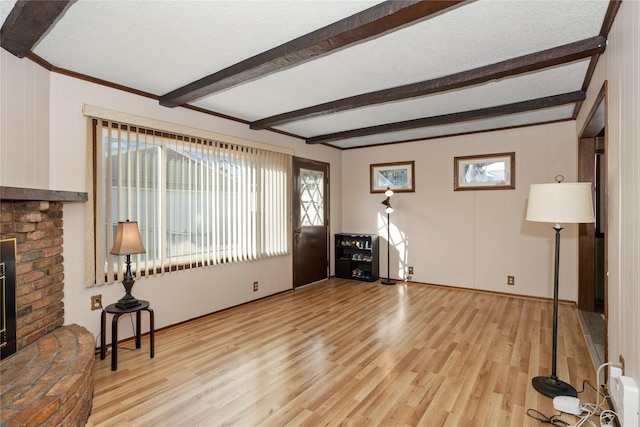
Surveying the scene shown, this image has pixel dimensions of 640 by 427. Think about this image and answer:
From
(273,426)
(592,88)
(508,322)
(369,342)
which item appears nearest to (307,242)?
(369,342)

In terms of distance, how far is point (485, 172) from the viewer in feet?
16.6

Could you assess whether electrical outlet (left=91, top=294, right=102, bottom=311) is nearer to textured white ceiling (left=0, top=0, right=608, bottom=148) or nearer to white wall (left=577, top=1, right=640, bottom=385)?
textured white ceiling (left=0, top=0, right=608, bottom=148)

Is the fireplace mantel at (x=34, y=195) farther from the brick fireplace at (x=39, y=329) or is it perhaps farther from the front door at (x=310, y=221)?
the front door at (x=310, y=221)

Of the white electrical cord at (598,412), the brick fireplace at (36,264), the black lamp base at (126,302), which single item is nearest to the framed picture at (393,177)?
the white electrical cord at (598,412)

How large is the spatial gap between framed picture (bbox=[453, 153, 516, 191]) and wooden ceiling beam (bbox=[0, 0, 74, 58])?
16.5 feet

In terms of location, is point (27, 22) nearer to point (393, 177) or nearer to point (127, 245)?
point (127, 245)

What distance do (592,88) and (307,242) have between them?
163 inches


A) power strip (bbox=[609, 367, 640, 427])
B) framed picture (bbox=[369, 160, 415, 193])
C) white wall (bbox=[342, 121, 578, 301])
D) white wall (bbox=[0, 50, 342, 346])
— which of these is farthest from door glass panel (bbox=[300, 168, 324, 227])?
power strip (bbox=[609, 367, 640, 427])

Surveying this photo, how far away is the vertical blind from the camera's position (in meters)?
3.09

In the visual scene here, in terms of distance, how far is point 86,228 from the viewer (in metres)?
2.94

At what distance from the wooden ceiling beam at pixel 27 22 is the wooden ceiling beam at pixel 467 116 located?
12.4 ft

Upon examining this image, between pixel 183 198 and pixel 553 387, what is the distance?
147 inches

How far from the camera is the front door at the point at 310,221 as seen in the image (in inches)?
213

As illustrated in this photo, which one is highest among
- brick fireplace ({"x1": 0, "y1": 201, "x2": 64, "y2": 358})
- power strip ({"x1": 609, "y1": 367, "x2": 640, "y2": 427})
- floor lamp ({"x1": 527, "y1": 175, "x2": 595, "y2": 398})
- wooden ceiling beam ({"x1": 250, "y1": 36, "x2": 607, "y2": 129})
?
wooden ceiling beam ({"x1": 250, "y1": 36, "x2": 607, "y2": 129})
